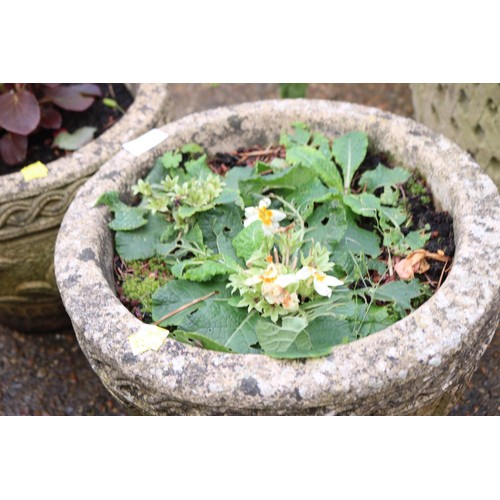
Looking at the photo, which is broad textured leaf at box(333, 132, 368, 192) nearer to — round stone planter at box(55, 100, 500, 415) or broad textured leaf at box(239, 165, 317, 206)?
broad textured leaf at box(239, 165, 317, 206)

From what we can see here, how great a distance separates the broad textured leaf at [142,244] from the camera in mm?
1789

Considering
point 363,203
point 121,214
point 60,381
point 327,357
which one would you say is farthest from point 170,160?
point 60,381

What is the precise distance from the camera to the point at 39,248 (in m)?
2.18

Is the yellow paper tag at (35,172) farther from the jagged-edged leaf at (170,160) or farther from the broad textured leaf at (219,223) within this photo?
the broad textured leaf at (219,223)

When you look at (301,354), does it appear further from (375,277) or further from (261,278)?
(375,277)

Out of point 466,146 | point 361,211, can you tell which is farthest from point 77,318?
point 466,146

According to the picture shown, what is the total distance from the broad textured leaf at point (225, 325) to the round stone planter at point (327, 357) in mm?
116

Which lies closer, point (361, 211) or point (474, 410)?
point (361, 211)

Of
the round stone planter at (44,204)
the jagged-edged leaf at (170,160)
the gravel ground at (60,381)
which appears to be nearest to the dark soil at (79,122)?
the round stone planter at (44,204)

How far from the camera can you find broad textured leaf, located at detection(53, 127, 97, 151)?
2.39m

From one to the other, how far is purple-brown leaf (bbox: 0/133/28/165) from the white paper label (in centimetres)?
50

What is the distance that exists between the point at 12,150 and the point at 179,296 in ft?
3.53

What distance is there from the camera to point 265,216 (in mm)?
1706

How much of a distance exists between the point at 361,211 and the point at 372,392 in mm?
595
